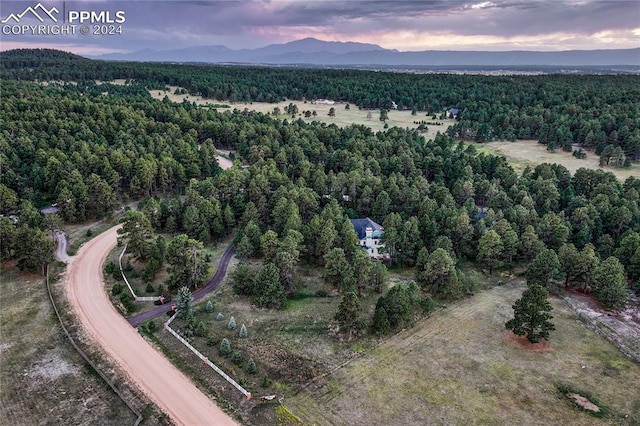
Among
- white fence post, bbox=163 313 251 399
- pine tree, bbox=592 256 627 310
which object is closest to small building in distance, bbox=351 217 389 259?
pine tree, bbox=592 256 627 310

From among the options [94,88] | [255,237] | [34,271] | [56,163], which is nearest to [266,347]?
[255,237]

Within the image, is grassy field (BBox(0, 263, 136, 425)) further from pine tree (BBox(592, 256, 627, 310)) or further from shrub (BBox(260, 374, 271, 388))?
pine tree (BBox(592, 256, 627, 310))

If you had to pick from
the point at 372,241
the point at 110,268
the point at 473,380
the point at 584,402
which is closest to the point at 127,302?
the point at 110,268

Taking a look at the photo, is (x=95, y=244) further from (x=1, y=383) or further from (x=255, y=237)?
(x=1, y=383)

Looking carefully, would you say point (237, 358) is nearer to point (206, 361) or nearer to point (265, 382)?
point (206, 361)

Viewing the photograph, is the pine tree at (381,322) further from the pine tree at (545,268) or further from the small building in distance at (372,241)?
the pine tree at (545,268)

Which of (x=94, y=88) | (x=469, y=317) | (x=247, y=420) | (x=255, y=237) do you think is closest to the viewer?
(x=247, y=420)

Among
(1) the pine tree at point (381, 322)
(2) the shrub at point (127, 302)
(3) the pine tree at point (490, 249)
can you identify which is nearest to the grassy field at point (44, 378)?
(2) the shrub at point (127, 302)
